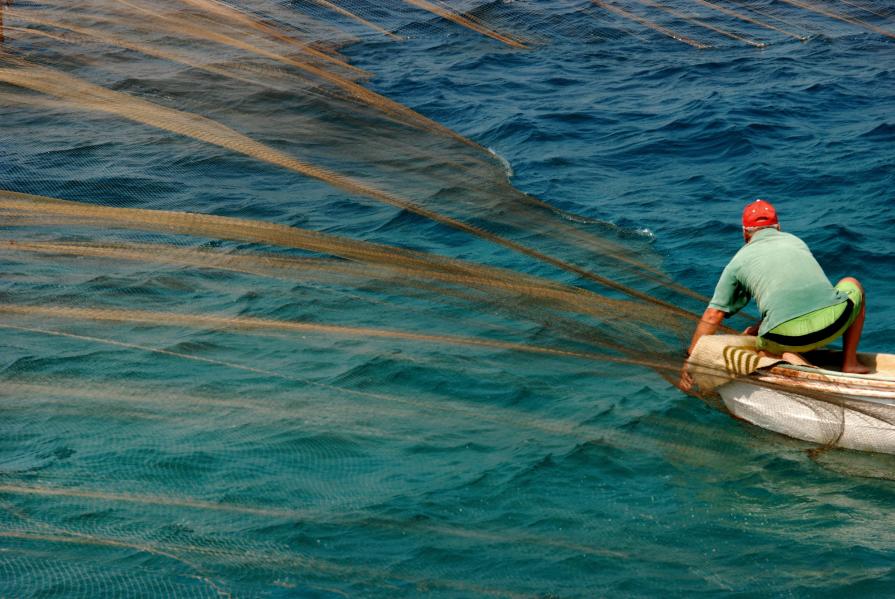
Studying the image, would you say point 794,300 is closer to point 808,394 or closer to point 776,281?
point 776,281

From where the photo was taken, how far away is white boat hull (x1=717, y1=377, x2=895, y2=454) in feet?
18.6

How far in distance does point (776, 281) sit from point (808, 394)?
748 millimetres

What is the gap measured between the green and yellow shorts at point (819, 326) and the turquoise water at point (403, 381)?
62 centimetres

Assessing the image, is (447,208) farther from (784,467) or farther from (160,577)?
(160,577)

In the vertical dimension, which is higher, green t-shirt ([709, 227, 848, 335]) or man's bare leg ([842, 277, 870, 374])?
green t-shirt ([709, 227, 848, 335])

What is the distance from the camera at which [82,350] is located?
23.9 feet

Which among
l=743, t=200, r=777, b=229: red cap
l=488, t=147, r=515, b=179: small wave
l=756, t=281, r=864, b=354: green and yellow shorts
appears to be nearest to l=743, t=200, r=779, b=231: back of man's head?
l=743, t=200, r=777, b=229: red cap

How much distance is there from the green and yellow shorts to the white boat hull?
33 centimetres

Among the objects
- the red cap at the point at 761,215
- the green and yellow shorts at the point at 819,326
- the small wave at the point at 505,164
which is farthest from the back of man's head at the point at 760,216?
the small wave at the point at 505,164

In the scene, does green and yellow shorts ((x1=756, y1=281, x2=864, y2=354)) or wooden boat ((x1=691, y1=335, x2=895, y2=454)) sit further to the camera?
green and yellow shorts ((x1=756, y1=281, x2=864, y2=354))

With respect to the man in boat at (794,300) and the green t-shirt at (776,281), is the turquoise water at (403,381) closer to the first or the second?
the man in boat at (794,300)

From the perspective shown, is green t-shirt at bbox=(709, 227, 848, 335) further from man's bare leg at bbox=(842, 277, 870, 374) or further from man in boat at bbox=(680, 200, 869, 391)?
man's bare leg at bbox=(842, 277, 870, 374)

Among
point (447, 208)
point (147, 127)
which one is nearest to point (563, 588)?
point (447, 208)

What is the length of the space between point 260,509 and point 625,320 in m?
3.28
